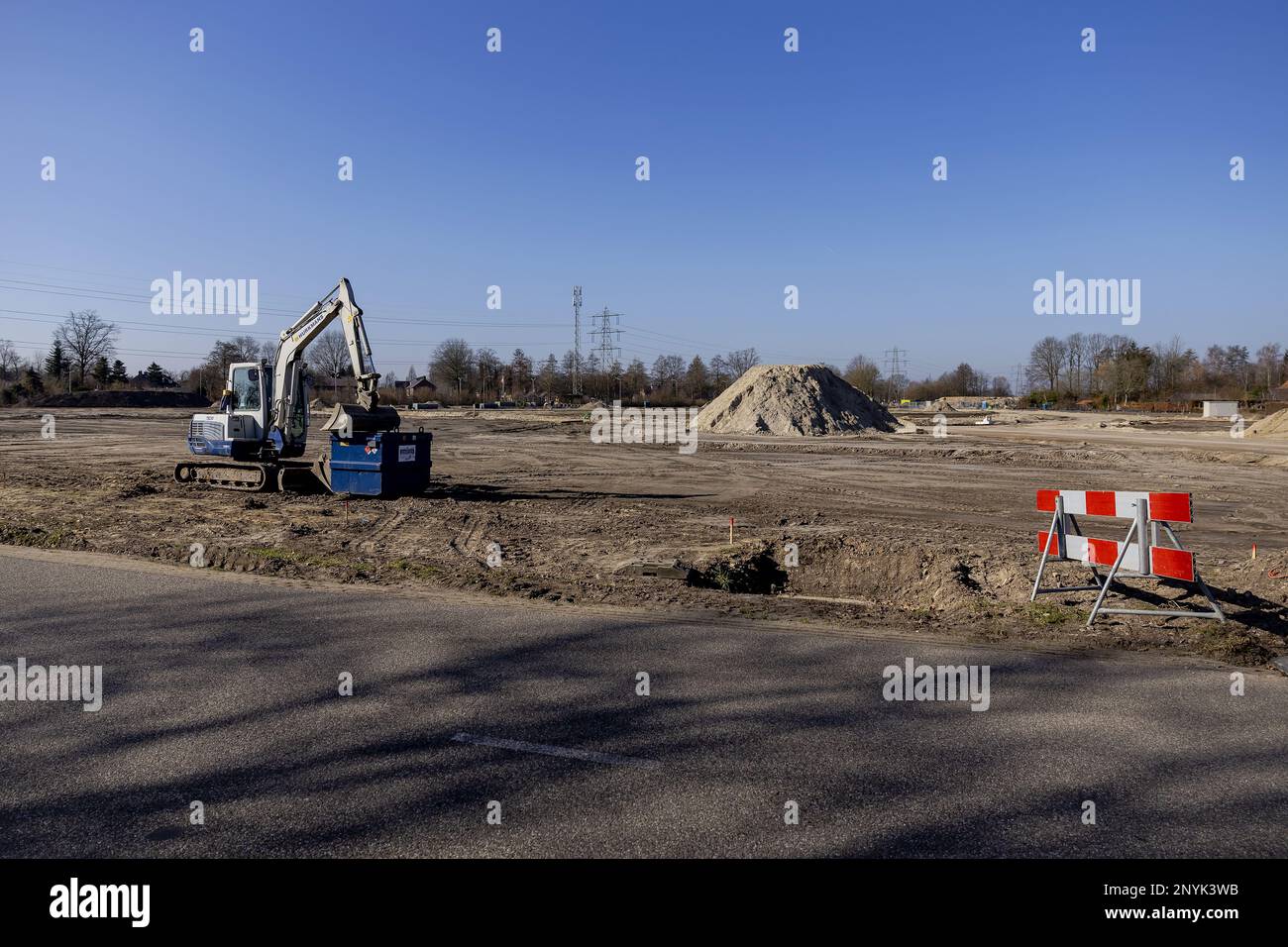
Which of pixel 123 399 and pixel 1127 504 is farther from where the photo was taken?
pixel 123 399

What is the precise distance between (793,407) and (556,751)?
43990mm

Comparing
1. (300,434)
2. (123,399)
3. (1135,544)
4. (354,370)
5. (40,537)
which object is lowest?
(40,537)

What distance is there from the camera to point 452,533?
14578 mm

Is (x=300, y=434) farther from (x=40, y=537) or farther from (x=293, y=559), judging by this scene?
(x=293, y=559)

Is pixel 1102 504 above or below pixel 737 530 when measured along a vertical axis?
above

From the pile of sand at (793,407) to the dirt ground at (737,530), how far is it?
1493cm

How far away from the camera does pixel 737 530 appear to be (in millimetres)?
15195

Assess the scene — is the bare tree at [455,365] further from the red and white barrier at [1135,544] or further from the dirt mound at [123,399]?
the red and white barrier at [1135,544]

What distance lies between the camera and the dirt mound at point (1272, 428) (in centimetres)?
4162
